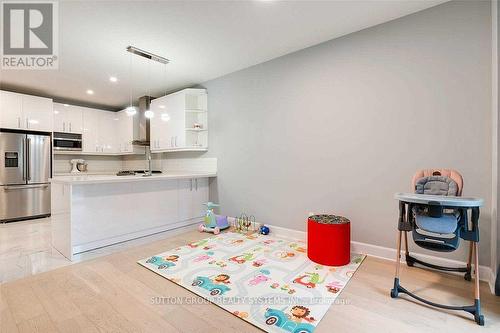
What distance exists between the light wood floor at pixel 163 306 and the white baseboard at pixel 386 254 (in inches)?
4.1

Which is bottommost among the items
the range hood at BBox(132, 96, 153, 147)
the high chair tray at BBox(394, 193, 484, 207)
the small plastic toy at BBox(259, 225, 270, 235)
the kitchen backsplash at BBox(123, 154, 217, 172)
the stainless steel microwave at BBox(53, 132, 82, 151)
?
the small plastic toy at BBox(259, 225, 270, 235)

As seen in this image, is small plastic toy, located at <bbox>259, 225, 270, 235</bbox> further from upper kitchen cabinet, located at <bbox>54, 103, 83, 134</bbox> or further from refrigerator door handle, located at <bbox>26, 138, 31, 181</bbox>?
upper kitchen cabinet, located at <bbox>54, 103, 83, 134</bbox>

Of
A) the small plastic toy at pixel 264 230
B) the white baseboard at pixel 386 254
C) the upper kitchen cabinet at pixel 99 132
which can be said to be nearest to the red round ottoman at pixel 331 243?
the white baseboard at pixel 386 254

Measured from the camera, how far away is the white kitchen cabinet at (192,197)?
358 centimetres

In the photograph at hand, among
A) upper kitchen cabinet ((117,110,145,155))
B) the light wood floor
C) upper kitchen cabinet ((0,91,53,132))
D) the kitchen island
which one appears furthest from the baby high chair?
upper kitchen cabinet ((0,91,53,132))

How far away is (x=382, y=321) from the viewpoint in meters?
1.45

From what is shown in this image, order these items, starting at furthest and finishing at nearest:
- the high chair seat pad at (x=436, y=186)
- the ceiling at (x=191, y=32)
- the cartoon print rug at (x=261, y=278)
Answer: the ceiling at (x=191, y=32)
the high chair seat pad at (x=436, y=186)
the cartoon print rug at (x=261, y=278)

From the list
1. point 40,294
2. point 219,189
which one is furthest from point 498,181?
point 40,294

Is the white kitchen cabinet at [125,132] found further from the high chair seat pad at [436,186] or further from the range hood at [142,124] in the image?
the high chair seat pad at [436,186]

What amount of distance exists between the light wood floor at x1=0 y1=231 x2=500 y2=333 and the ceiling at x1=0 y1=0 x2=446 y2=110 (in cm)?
247

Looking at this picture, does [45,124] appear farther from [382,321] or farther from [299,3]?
[382,321]

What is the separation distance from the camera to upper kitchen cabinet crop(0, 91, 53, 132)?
3850 mm
